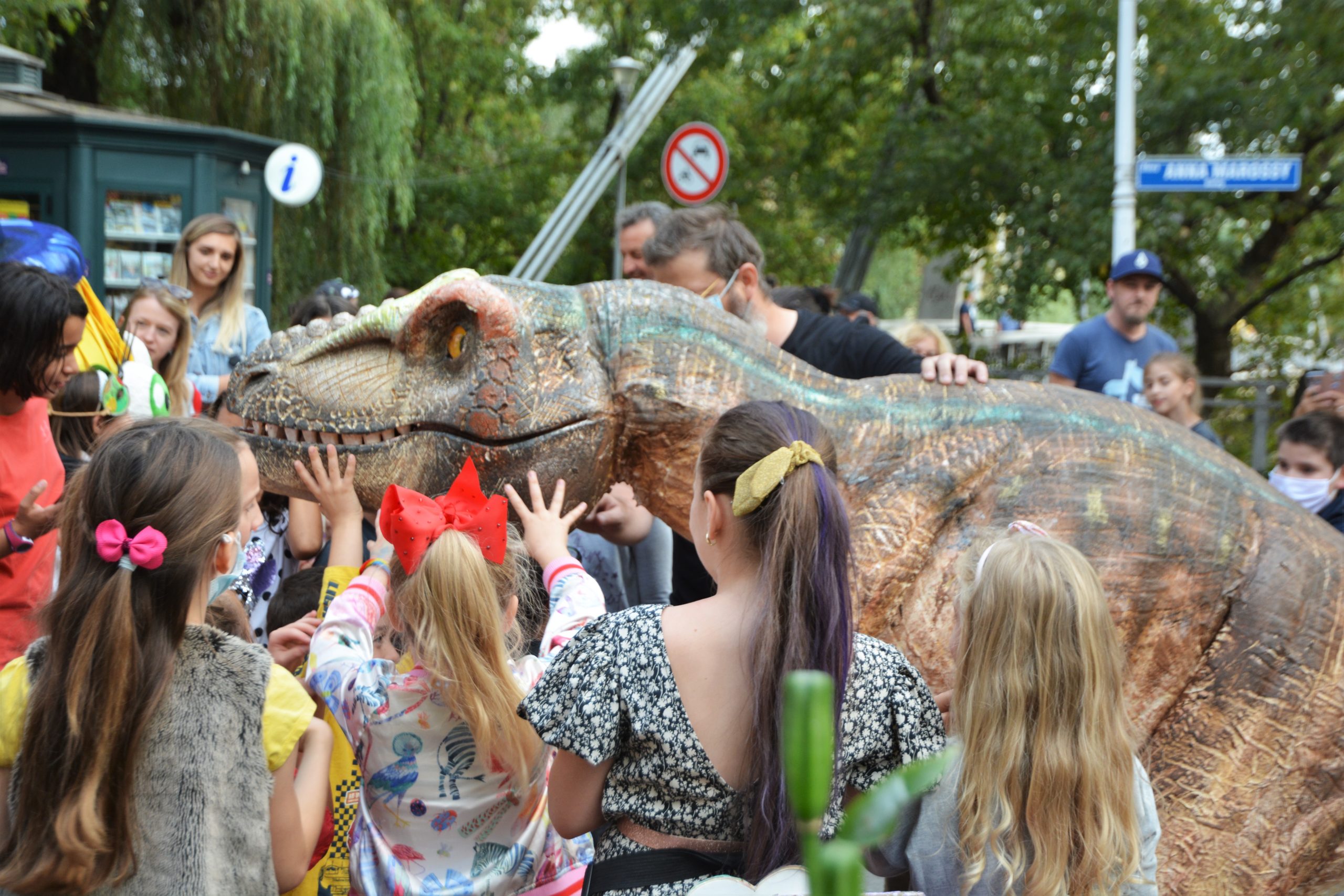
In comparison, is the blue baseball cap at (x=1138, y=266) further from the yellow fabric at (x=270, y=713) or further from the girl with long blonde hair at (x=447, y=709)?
the yellow fabric at (x=270, y=713)

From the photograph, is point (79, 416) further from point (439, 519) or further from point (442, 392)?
point (439, 519)

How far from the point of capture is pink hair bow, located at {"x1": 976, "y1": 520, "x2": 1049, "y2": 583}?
2.17m

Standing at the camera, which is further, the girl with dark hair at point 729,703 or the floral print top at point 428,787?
the floral print top at point 428,787

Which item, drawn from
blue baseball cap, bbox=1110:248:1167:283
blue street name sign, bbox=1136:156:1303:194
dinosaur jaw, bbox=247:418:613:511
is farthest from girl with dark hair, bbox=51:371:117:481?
blue street name sign, bbox=1136:156:1303:194

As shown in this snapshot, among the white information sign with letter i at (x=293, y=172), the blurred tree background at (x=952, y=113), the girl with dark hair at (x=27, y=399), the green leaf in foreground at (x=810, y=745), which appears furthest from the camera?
the blurred tree background at (x=952, y=113)

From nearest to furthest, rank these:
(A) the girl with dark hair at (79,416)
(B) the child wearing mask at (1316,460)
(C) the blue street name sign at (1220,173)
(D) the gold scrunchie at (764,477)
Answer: (D) the gold scrunchie at (764,477) → (A) the girl with dark hair at (79,416) → (B) the child wearing mask at (1316,460) → (C) the blue street name sign at (1220,173)

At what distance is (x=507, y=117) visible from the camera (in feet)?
74.6

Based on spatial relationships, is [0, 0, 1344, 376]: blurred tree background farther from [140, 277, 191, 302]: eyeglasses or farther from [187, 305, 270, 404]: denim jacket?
[140, 277, 191, 302]: eyeglasses

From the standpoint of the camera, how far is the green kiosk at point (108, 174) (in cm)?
1067

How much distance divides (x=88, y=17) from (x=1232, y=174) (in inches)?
430

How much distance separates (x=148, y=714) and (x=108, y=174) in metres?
10.3

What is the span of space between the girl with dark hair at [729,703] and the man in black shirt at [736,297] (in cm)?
196

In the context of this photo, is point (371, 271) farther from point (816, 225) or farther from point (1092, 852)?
point (1092, 852)

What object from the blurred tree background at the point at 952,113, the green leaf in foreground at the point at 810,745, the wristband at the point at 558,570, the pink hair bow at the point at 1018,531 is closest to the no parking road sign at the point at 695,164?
the blurred tree background at the point at 952,113
